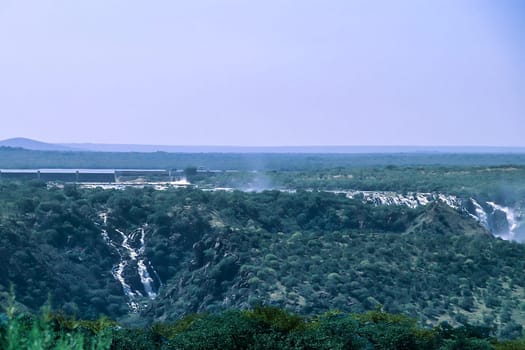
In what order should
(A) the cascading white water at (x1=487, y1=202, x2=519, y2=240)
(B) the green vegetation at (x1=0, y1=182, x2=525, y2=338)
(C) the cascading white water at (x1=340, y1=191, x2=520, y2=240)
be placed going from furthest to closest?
1. (A) the cascading white water at (x1=487, y1=202, x2=519, y2=240)
2. (C) the cascading white water at (x1=340, y1=191, x2=520, y2=240)
3. (B) the green vegetation at (x1=0, y1=182, x2=525, y2=338)

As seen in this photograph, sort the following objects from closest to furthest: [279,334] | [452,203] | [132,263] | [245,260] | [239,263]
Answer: [279,334] < [239,263] < [245,260] < [132,263] < [452,203]

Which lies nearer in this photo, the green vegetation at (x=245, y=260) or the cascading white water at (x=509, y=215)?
the green vegetation at (x=245, y=260)

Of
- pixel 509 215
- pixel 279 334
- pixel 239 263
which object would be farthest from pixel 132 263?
pixel 509 215

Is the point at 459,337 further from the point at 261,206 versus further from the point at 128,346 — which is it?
the point at 261,206

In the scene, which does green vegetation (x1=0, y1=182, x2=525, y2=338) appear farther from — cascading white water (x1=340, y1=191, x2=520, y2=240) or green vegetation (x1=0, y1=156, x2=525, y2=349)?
cascading white water (x1=340, y1=191, x2=520, y2=240)

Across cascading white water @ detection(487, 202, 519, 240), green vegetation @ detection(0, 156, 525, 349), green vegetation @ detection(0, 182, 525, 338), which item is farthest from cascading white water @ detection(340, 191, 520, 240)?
green vegetation @ detection(0, 182, 525, 338)

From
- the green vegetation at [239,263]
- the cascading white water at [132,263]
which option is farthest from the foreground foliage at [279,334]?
the cascading white water at [132,263]

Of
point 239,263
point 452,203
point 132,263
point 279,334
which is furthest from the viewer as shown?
point 452,203

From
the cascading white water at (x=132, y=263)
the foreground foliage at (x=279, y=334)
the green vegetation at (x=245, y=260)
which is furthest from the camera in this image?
the cascading white water at (x=132, y=263)

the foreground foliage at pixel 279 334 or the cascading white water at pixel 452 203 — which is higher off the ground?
the foreground foliage at pixel 279 334

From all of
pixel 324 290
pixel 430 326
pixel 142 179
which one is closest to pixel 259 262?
pixel 324 290

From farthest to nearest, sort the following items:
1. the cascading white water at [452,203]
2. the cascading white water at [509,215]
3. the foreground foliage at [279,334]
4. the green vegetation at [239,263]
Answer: the cascading white water at [509,215] < the cascading white water at [452,203] < the green vegetation at [239,263] < the foreground foliage at [279,334]

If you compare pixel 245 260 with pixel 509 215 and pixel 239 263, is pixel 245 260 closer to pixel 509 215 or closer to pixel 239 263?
pixel 239 263

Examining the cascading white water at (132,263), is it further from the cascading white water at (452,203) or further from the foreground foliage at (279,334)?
the foreground foliage at (279,334)
